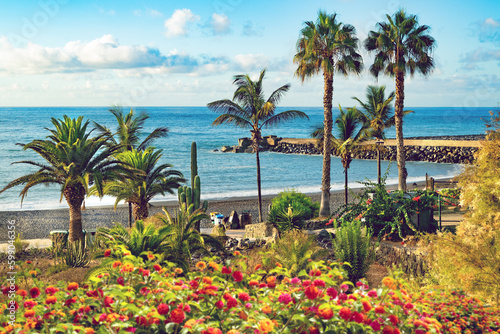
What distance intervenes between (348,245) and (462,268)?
3.10 metres

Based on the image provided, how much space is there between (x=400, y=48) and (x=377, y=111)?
5917 mm

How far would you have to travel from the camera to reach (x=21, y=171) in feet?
152

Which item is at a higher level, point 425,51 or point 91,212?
point 425,51

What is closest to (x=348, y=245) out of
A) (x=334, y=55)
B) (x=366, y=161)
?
(x=334, y=55)

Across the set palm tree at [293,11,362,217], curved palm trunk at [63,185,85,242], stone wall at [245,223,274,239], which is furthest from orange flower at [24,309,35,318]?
palm tree at [293,11,362,217]

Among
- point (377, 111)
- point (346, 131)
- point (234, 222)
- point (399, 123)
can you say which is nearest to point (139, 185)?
point (234, 222)

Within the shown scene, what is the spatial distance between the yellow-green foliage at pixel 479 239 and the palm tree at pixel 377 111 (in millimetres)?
19740

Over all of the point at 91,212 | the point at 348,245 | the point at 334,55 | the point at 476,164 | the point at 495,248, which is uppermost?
the point at 334,55

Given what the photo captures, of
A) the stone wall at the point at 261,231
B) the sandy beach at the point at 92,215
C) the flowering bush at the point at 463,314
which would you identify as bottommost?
the sandy beach at the point at 92,215

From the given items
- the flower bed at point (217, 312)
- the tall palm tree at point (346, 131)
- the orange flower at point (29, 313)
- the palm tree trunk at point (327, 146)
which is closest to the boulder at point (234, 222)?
the palm tree trunk at point (327, 146)

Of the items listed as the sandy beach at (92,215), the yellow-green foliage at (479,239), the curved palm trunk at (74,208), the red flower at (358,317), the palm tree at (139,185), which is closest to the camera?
the red flower at (358,317)

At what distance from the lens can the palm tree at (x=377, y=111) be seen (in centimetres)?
2742

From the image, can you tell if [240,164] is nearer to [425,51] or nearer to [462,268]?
[425,51]

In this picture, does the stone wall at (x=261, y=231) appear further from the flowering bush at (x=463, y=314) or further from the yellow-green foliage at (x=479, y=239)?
the flowering bush at (x=463, y=314)
